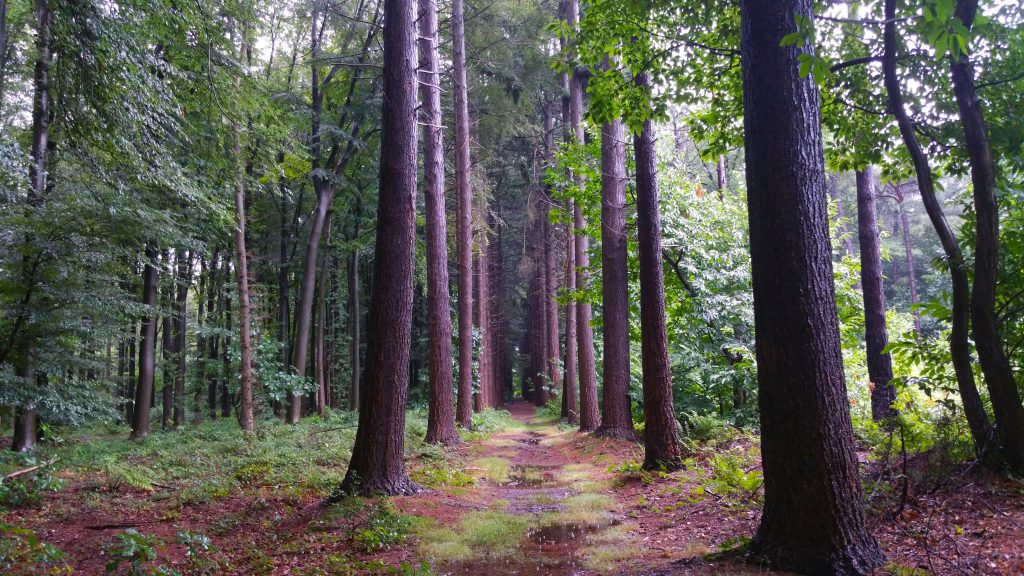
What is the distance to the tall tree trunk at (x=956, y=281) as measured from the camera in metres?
5.25

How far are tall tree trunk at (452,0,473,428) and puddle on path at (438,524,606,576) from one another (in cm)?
960

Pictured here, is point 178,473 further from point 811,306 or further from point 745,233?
point 745,233

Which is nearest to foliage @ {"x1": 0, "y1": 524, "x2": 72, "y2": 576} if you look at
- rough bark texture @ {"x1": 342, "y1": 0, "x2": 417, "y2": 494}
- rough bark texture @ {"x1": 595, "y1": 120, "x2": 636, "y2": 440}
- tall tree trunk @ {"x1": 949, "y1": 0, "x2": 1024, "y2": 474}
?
rough bark texture @ {"x1": 342, "y1": 0, "x2": 417, "y2": 494}

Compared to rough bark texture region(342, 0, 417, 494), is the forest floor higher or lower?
lower

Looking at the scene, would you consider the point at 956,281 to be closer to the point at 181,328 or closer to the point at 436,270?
the point at 436,270

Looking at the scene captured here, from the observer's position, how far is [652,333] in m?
9.28

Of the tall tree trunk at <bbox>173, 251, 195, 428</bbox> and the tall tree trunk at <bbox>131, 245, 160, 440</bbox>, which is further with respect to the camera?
the tall tree trunk at <bbox>173, 251, 195, 428</bbox>

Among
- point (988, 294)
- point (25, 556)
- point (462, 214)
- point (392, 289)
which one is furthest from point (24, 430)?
point (988, 294)

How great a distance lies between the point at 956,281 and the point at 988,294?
0.28 metres

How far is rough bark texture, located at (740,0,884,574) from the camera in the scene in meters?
3.72

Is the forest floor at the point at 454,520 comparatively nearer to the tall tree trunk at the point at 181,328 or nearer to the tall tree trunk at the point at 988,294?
the tall tree trunk at the point at 988,294

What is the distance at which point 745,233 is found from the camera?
14.4 metres

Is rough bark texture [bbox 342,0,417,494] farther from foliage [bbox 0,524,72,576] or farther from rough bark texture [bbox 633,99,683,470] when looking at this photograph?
rough bark texture [bbox 633,99,683,470]

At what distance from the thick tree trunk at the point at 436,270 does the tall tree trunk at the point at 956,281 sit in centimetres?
925
